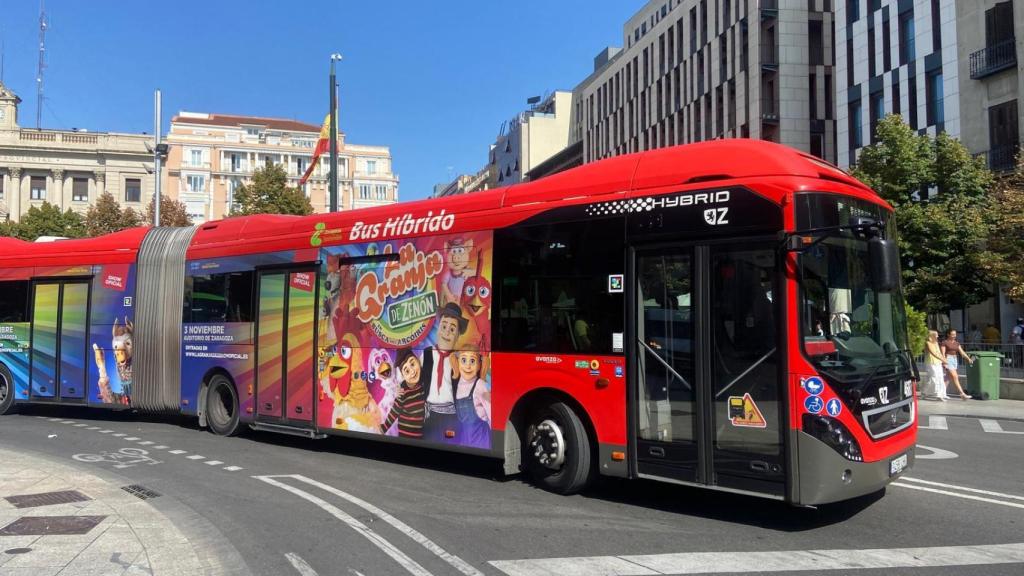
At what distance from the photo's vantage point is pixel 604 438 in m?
7.12

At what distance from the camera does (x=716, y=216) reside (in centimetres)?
652

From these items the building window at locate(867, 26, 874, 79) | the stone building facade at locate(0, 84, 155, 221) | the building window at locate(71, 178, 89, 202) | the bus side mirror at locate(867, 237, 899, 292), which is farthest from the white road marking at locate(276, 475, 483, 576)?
the building window at locate(71, 178, 89, 202)

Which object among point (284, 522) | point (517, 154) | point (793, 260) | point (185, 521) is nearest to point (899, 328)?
point (793, 260)

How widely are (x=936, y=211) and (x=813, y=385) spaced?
895 inches

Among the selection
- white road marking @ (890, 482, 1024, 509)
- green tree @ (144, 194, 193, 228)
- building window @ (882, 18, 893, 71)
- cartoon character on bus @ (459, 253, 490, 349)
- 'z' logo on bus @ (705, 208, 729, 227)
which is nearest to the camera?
'z' logo on bus @ (705, 208, 729, 227)

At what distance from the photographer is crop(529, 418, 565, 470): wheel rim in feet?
24.7

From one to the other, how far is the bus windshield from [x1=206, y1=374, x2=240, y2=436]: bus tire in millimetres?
8745

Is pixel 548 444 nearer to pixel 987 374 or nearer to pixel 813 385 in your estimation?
pixel 813 385

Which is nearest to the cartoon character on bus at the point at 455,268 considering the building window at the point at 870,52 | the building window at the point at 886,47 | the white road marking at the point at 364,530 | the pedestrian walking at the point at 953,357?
the white road marking at the point at 364,530

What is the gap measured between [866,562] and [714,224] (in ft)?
9.43

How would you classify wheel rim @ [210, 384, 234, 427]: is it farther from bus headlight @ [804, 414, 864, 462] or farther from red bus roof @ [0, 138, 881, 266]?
bus headlight @ [804, 414, 864, 462]

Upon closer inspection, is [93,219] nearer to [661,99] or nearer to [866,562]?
[661,99]

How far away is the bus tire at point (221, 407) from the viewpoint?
11.6m

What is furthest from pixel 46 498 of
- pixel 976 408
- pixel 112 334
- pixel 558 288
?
pixel 976 408
